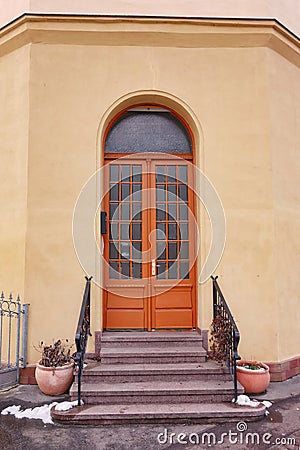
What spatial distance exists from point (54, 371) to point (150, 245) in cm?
222

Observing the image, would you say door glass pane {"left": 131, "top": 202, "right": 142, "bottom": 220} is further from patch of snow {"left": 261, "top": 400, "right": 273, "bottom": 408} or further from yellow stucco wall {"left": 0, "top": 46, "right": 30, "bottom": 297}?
patch of snow {"left": 261, "top": 400, "right": 273, "bottom": 408}

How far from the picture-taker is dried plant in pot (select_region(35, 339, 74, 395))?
480 cm

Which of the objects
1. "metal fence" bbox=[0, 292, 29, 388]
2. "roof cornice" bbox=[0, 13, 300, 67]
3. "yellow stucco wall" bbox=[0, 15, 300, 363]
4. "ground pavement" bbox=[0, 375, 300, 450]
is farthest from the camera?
"roof cornice" bbox=[0, 13, 300, 67]

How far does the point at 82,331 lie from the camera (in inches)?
185

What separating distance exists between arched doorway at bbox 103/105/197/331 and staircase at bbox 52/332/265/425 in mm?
451

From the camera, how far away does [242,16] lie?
19.5ft

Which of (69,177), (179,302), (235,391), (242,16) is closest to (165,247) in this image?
(179,302)

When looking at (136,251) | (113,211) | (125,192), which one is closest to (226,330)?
(136,251)

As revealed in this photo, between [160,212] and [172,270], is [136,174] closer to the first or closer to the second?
[160,212]

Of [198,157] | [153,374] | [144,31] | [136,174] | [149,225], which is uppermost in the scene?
[144,31]

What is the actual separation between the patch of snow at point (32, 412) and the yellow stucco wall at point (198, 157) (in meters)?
1.00

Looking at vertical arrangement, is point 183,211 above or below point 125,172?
below

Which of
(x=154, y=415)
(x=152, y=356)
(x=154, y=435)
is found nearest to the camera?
(x=154, y=435)

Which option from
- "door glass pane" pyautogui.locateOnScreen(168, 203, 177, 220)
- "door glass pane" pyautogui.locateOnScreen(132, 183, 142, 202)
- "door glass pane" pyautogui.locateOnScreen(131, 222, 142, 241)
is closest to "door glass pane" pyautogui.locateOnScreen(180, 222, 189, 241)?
"door glass pane" pyautogui.locateOnScreen(168, 203, 177, 220)
